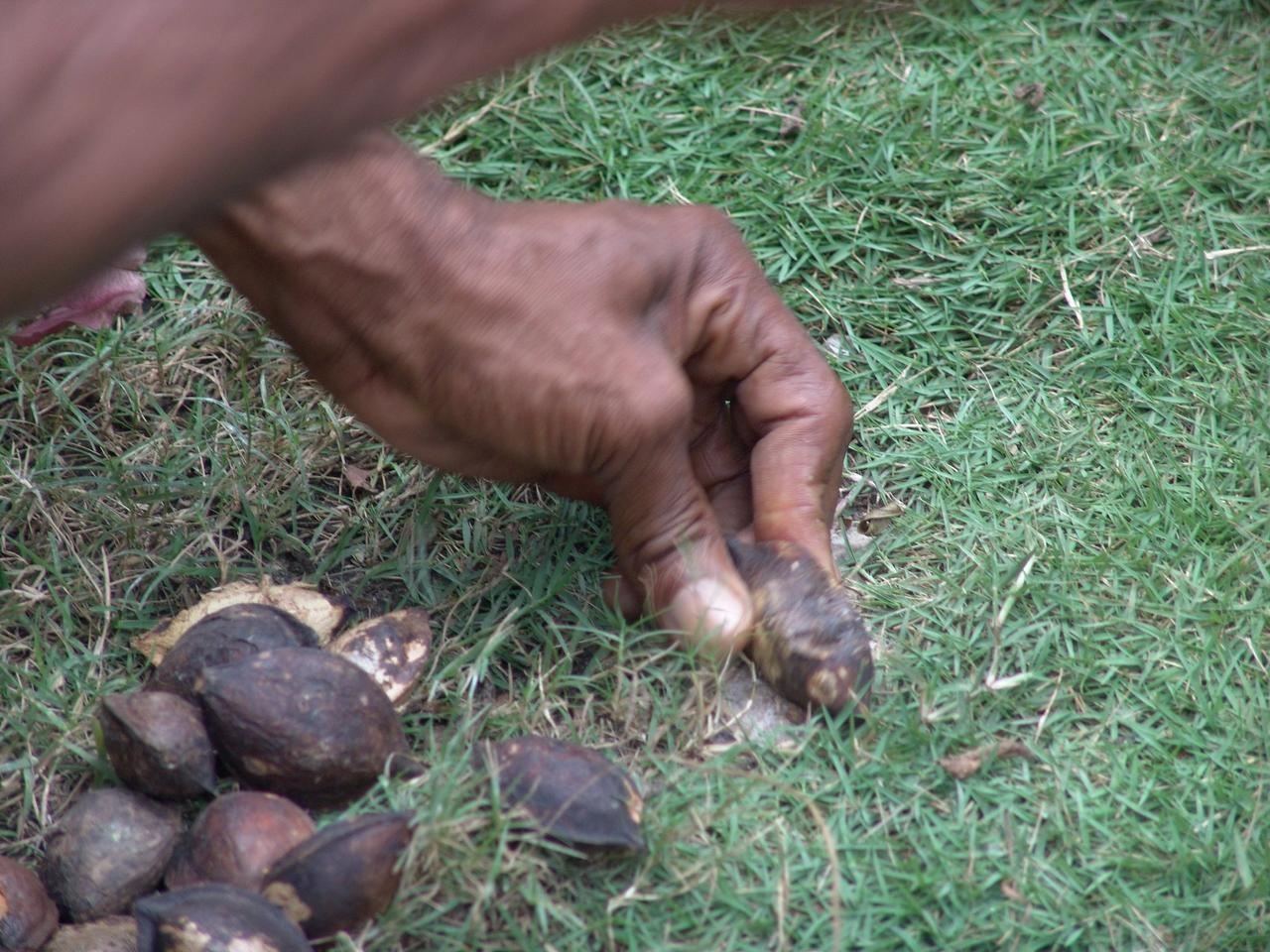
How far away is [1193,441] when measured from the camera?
2.48 m

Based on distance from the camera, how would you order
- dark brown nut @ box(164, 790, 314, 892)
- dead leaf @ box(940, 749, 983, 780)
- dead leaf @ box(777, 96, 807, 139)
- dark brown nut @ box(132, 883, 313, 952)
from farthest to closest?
1. dead leaf @ box(777, 96, 807, 139)
2. dead leaf @ box(940, 749, 983, 780)
3. dark brown nut @ box(164, 790, 314, 892)
4. dark brown nut @ box(132, 883, 313, 952)

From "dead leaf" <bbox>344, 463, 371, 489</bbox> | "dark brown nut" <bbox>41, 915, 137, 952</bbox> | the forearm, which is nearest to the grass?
"dead leaf" <bbox>344, 463, 371, 489</bbox>

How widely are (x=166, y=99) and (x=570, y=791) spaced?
3.76ft

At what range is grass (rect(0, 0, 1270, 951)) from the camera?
1.84m

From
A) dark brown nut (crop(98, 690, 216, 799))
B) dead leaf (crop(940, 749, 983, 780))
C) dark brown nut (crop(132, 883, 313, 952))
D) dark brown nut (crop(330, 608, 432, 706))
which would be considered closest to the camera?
dark brown nut (crop(132, 883, 313, 952))

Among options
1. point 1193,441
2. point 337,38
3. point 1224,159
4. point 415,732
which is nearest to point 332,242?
point 415,732

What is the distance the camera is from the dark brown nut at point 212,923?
1.61m

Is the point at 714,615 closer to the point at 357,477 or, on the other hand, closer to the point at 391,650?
the point at 391,650

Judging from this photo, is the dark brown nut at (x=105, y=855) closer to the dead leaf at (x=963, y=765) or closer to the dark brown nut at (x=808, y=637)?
the dark brown nut at (x=808, y=637)

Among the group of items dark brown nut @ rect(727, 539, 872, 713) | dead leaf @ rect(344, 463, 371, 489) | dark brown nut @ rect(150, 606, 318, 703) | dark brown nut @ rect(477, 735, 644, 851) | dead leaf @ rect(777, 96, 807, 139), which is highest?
dark brown nut @ rect(150, 606, 318, 703)

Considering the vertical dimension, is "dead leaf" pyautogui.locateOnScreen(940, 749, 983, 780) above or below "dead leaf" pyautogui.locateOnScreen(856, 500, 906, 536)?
below

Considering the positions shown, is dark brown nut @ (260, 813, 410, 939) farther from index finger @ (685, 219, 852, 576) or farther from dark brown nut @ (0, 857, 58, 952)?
index finger @ (685, 219, 852, 576)

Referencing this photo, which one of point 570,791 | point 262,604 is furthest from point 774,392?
point 262,604

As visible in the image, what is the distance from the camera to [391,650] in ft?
6.92
